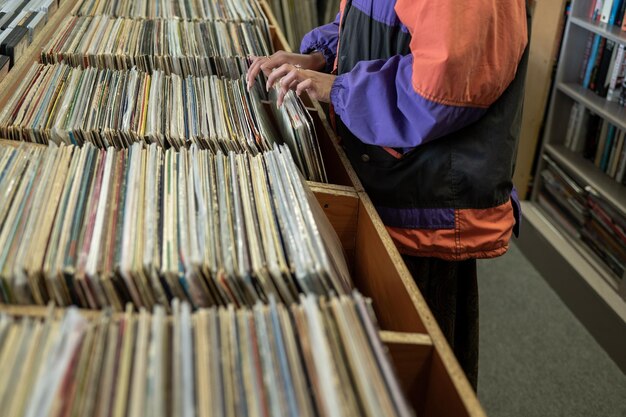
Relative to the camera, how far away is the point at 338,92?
1.12 meters

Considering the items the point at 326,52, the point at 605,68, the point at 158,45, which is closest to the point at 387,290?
Answer: the point at 326,52

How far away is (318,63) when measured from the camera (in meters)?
1.55

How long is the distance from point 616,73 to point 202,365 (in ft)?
7.35

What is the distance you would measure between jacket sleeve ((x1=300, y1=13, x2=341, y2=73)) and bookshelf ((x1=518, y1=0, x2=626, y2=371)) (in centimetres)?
119

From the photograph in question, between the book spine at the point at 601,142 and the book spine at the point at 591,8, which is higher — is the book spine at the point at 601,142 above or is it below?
below

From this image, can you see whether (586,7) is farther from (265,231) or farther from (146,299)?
(146,299)

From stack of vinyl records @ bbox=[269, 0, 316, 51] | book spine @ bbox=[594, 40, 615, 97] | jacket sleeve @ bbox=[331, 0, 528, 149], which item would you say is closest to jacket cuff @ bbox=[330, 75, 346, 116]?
jacket sleeve @ bbox=[331, 0, 528, 149]

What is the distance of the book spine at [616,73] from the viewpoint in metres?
2.23

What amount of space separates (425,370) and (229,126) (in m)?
0.66

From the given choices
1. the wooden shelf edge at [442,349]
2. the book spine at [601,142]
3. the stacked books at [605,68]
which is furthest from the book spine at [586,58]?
the wooden shelf edge at [442,349]

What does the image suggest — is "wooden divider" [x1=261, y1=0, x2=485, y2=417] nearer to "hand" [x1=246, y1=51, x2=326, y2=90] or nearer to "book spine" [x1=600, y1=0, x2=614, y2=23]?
"hand" [x1=246, y1=51, x2=326, y2=90]

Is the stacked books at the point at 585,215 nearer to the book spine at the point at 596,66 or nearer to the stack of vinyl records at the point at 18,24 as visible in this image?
the book spine at the point at 596,66

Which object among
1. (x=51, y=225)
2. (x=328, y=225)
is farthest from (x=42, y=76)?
(x=328, y=225)

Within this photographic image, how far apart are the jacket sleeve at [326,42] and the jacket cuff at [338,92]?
17.3 inches
